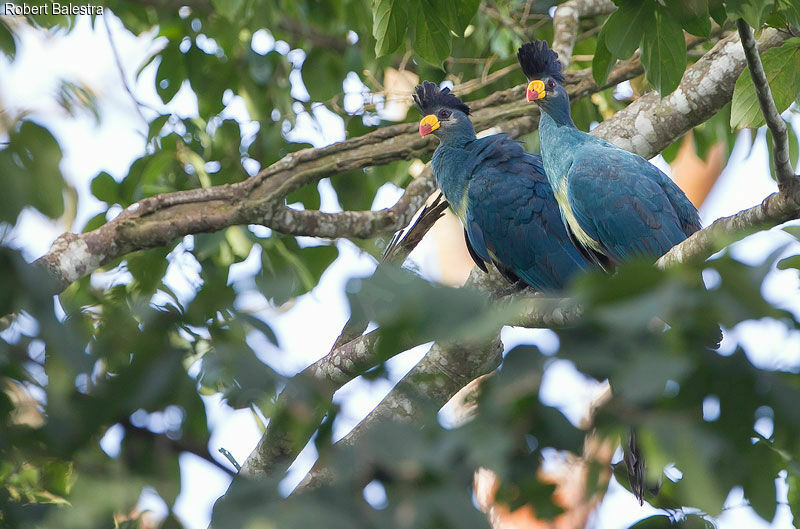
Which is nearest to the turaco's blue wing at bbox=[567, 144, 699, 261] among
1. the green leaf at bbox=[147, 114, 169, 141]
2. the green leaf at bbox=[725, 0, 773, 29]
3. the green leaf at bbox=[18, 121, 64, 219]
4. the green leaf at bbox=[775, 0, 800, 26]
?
the green leaf at bbox=[775, 0, 800, 26]

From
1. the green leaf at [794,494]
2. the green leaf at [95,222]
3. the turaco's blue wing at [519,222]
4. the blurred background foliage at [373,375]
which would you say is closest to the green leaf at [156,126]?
the green leaf at [95,222]

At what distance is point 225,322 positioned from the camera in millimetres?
781

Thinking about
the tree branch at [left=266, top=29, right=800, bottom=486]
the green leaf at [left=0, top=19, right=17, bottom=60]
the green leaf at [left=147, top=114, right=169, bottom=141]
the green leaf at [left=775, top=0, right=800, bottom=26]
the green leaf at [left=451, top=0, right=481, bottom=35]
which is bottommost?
the tree branch at [left=266, top=29, right=800, bottom=486]

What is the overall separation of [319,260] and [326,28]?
4.58 ft

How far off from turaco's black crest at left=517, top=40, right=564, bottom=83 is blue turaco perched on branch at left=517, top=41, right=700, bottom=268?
143 mm

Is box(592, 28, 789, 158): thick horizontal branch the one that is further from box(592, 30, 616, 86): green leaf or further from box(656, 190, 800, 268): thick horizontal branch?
box(656, 190, 800, 268): thick horizontal branch

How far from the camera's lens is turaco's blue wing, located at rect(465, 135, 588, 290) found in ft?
12.1

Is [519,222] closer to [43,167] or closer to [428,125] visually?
[428,125]

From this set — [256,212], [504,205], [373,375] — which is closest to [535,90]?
[504,205]

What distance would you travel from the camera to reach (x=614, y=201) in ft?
10.9

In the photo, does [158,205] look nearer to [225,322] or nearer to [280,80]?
[280,80]

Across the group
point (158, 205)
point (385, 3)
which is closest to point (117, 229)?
point (158, 205)

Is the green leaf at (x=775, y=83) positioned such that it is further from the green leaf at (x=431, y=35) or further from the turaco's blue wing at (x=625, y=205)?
the green leaf at (x=431, y=35)

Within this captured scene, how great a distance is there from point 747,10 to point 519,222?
6.02 ft
